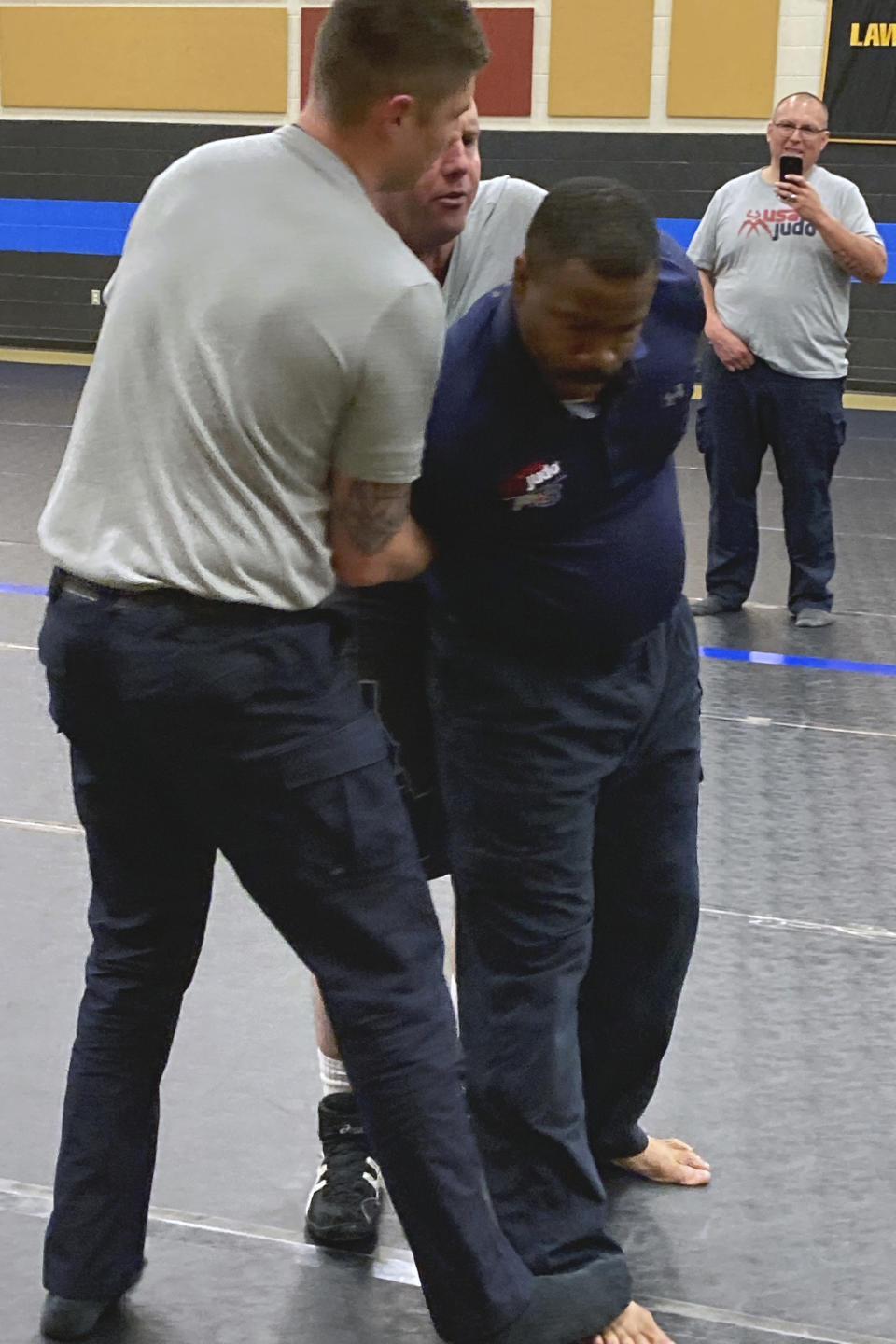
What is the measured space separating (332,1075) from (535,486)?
95cm

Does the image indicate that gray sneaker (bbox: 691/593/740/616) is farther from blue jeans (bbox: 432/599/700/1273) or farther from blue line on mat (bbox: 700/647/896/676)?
blue jeans (bbox: 432/599/700/1273)

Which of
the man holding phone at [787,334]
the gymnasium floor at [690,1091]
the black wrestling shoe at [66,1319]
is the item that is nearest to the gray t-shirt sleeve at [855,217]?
the man holding phone at [787,334]

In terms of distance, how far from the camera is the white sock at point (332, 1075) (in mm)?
2268

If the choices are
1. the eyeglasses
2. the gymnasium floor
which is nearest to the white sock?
the gymnasium floor

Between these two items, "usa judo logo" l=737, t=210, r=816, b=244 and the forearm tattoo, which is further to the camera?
"usa judo logo" l=737, t=210, r=816, b=244

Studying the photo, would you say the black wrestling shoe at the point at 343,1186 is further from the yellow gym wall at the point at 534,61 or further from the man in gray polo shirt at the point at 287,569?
the yellow gym wall at the point at 534,61

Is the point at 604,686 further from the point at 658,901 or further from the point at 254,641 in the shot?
the point at 254,641

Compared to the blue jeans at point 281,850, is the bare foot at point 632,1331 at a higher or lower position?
lower

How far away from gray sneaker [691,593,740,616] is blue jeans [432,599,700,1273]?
11.1 ft

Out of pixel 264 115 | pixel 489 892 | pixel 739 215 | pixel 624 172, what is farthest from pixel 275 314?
pixel 264 115

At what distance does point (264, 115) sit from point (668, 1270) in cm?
982

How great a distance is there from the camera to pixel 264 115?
10727mm

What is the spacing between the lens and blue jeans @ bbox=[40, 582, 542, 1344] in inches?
65.4

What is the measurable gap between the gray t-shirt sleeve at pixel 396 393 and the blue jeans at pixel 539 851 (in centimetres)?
36
